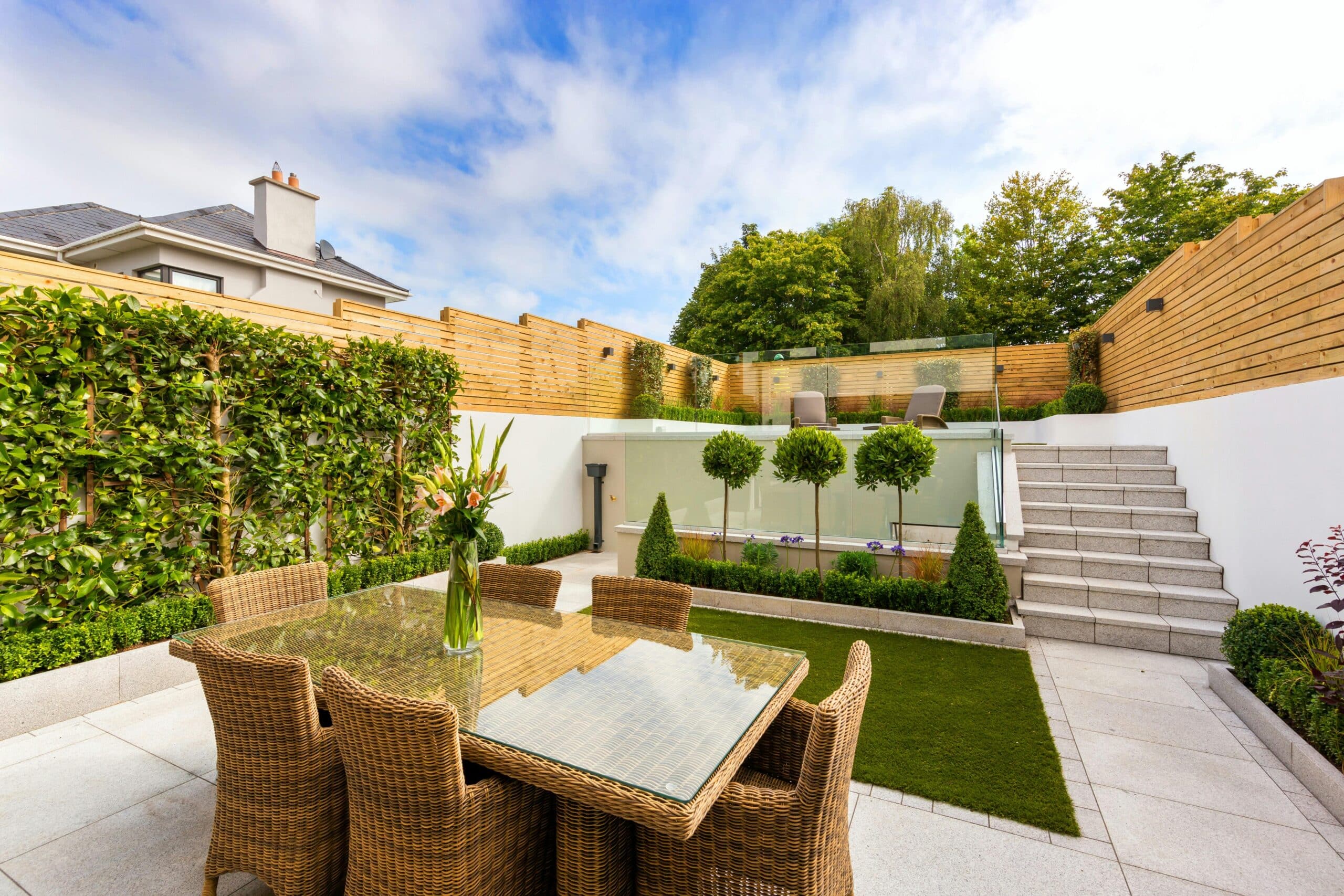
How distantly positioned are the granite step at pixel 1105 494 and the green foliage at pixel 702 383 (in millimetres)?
5076

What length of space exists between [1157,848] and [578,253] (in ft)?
53.4

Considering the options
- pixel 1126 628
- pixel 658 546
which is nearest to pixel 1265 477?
pixel 1126 628

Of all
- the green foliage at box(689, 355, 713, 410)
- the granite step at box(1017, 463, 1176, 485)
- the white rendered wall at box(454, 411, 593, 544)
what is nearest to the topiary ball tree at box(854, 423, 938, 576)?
the granite step at box(1017, 463, 1176, 485)

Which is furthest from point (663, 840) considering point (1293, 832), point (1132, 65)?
point (1132, 65)

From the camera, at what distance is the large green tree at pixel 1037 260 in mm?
15562

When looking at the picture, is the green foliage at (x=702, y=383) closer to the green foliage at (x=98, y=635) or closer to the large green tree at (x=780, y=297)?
the green foliage at (x=98, y=635)

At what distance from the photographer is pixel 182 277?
900cm

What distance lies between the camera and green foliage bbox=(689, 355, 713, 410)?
9.98 metres

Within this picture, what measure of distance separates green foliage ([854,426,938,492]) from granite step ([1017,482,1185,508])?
1614 mm

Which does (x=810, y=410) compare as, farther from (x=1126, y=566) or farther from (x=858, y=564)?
(x=1126, y=566)

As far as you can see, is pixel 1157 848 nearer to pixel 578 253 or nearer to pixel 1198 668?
pixel 1198 668

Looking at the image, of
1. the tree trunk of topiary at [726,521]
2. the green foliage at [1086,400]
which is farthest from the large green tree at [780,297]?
the tree trunk of topiary at [726,521]

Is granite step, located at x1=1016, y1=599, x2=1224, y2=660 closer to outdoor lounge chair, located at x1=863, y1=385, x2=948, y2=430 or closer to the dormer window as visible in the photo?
outdoor lounge chair, located at x1=863, y1=385, x2=948, y2=430

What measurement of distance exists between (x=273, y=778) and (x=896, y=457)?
4.70 meters
